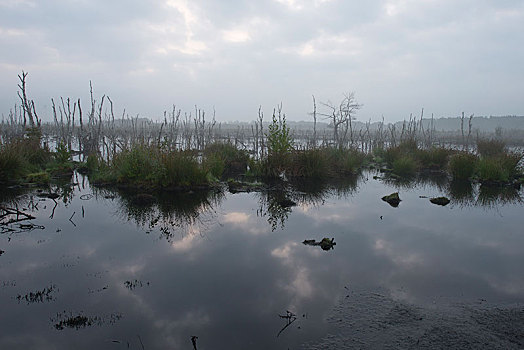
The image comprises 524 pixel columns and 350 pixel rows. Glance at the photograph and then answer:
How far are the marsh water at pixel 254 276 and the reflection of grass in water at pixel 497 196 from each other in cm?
132

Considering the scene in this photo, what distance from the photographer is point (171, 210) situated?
8992 mm

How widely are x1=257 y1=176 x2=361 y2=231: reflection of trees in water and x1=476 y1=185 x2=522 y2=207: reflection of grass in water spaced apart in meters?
4.27

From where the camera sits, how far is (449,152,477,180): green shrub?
15055 mm

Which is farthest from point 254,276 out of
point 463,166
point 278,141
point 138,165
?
point 463,166

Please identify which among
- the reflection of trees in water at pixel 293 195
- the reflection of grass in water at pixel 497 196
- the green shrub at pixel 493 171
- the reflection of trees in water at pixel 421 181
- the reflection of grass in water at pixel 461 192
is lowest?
the reflection of grass in water at pixel 497 196

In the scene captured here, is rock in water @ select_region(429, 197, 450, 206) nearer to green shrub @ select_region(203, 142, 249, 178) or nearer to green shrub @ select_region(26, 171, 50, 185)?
green shrub @ select_region(203, 142, 249, 178)

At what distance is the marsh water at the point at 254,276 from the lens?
146 inches

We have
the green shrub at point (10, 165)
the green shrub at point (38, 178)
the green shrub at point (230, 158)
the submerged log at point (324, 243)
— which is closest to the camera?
the submerged log at point (324, 243)

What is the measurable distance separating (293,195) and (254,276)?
6221 millimetres

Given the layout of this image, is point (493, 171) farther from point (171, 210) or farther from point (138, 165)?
point (138, 165)

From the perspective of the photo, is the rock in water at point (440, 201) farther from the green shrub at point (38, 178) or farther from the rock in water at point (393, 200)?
the green shrub at point (38, 178)

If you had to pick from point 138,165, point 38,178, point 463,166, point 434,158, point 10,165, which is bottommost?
point 463,166

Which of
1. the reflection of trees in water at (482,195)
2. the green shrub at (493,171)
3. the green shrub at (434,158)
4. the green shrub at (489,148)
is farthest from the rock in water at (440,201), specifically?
the green shrub at (489,148)

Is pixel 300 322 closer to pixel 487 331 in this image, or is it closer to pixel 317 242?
pixel 487 331
